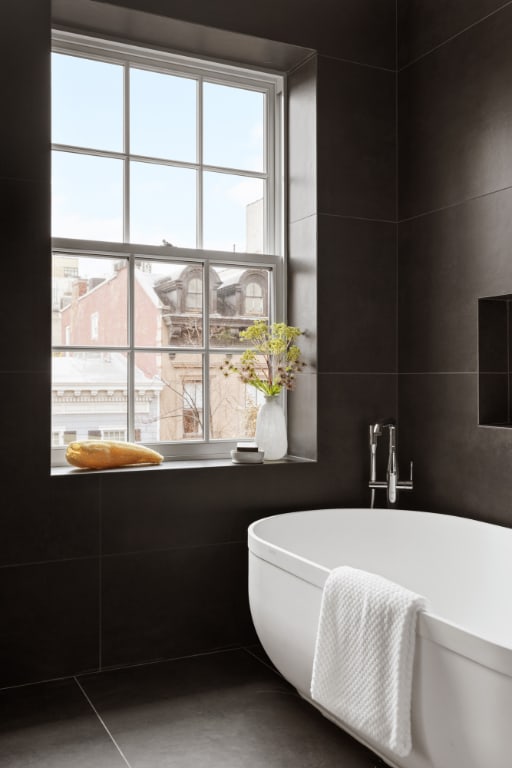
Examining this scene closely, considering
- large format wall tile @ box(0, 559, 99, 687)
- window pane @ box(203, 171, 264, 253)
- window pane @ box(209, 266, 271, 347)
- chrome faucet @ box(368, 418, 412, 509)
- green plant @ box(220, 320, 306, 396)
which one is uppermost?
window pane @ box(203, 171, 264, 253)

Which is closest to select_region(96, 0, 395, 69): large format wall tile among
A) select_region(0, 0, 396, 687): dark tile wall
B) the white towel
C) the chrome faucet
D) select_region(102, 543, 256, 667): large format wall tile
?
select_region(0, 0, 396, 687): dark tile wall

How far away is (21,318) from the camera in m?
2.71

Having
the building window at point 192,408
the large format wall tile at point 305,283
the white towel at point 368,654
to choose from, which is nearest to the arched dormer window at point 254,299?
the large format wall tile at point 305,283

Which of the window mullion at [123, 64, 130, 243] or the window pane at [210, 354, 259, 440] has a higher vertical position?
the window mullion at [123, 64, 130, 243]

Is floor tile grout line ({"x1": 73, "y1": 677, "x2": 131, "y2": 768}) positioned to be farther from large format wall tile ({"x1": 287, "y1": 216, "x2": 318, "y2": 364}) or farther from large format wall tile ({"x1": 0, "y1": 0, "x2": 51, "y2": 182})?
large format wall tile ({"x1": 0, "y1": 0, "x2": 51, "y2": 182})

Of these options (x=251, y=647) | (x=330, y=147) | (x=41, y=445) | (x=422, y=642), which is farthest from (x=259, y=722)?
(x=330, y=147)

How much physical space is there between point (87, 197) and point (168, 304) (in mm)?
565

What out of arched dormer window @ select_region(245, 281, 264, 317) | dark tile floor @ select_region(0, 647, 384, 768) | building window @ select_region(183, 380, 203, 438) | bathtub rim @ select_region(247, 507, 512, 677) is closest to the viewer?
bathtub rim @ select_region(247, 507, 512, 677)

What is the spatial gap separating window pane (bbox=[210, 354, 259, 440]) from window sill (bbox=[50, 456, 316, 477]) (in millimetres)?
174

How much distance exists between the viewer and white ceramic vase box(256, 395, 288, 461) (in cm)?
325

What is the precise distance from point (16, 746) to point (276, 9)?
298 centimetres

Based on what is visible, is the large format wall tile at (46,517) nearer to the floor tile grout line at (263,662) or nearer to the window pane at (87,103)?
the floor tile grout line at (263,662)

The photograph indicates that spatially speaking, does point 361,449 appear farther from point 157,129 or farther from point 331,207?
point 157,129

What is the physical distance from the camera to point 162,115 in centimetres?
331
